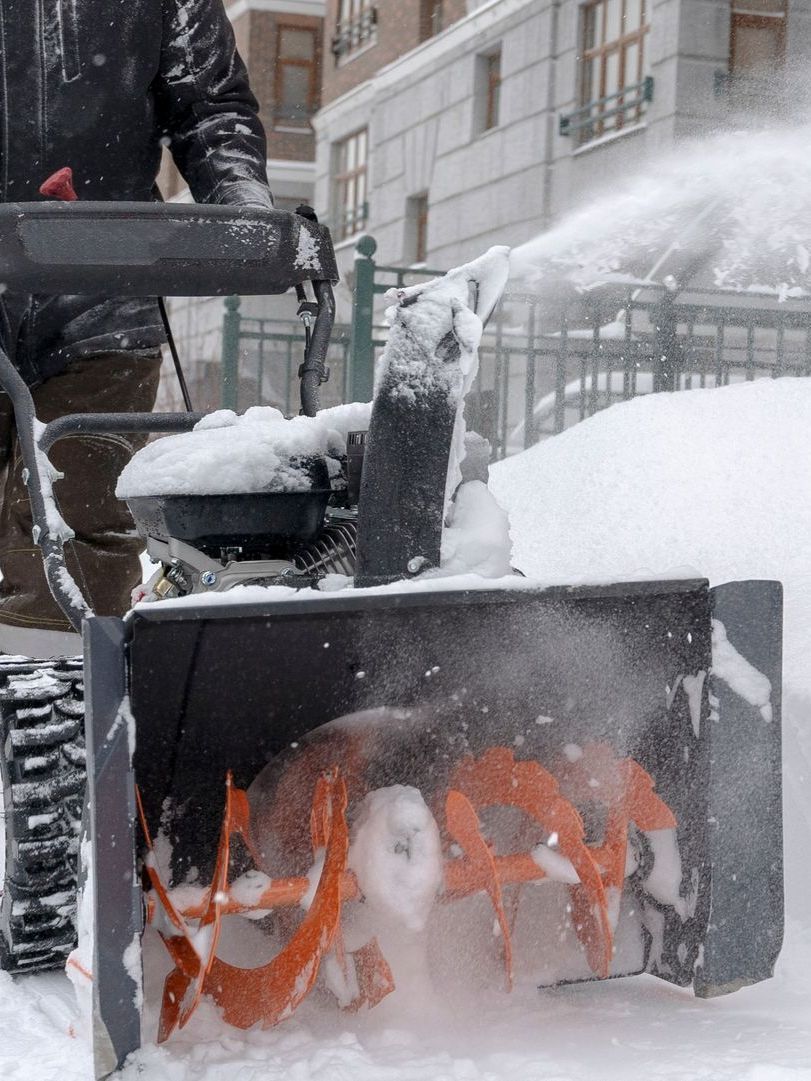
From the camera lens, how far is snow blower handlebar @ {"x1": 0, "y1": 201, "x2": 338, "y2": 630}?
221 cm

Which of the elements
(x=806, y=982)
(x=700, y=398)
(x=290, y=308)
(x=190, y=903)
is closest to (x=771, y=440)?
(x=700, y=398)

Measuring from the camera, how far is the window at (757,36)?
12695mm

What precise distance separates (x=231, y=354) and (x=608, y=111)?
209 inches

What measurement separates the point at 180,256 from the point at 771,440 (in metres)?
3.61

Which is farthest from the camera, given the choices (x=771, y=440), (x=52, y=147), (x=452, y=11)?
(x=452, y=11)

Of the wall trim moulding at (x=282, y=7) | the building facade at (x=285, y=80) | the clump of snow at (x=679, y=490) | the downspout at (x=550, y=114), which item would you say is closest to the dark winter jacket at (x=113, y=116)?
the clump of snow at (x=679, y=490)

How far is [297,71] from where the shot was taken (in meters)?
27.5

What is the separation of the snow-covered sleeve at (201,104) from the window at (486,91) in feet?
45.1

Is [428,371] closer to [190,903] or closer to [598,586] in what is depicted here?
[598,586]

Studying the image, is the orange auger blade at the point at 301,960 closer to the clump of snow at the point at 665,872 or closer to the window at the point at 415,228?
the clump of snow at the point at 665,872

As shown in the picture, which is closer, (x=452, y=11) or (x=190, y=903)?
(x=190, y=903)

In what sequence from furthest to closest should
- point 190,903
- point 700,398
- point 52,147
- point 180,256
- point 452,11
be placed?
point 452,11
point 700,398
point 52,147
point 180,256
point 190,903

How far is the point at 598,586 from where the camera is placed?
1.87m

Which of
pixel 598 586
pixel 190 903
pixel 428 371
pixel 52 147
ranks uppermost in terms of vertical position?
pixel 52 147
